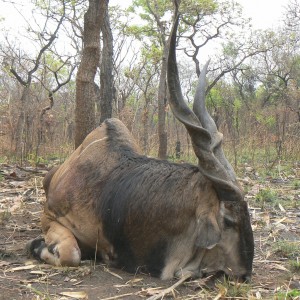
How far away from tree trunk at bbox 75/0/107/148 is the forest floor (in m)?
1.17

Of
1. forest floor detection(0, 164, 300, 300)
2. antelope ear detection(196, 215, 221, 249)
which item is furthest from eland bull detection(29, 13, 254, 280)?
forest floor detection(0, 164, 300, 300)

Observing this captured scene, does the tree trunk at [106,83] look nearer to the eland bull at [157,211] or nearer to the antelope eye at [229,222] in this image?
the eland bull at [157,211]

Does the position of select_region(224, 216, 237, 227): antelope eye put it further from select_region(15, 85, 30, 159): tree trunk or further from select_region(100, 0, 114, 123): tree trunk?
select_region(15, 85, 30, 159): tree trunk

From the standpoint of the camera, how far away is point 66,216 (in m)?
4.13

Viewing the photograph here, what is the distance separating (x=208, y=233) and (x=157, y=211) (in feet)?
1.38

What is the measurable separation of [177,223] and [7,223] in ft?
7.71

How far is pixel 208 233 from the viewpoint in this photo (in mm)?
3336

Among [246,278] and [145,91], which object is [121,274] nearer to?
[246,278]

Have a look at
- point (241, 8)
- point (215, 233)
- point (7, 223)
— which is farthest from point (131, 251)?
point (241, 8)

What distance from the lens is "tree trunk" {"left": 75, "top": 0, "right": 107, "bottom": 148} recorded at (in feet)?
18.5

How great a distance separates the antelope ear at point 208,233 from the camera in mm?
3309

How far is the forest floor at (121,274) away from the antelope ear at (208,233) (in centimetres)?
24

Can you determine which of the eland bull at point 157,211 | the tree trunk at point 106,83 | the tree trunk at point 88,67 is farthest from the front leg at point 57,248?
the tree trunk at point 106,83

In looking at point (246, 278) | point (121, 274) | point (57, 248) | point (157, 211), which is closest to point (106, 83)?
point (57, 248)
